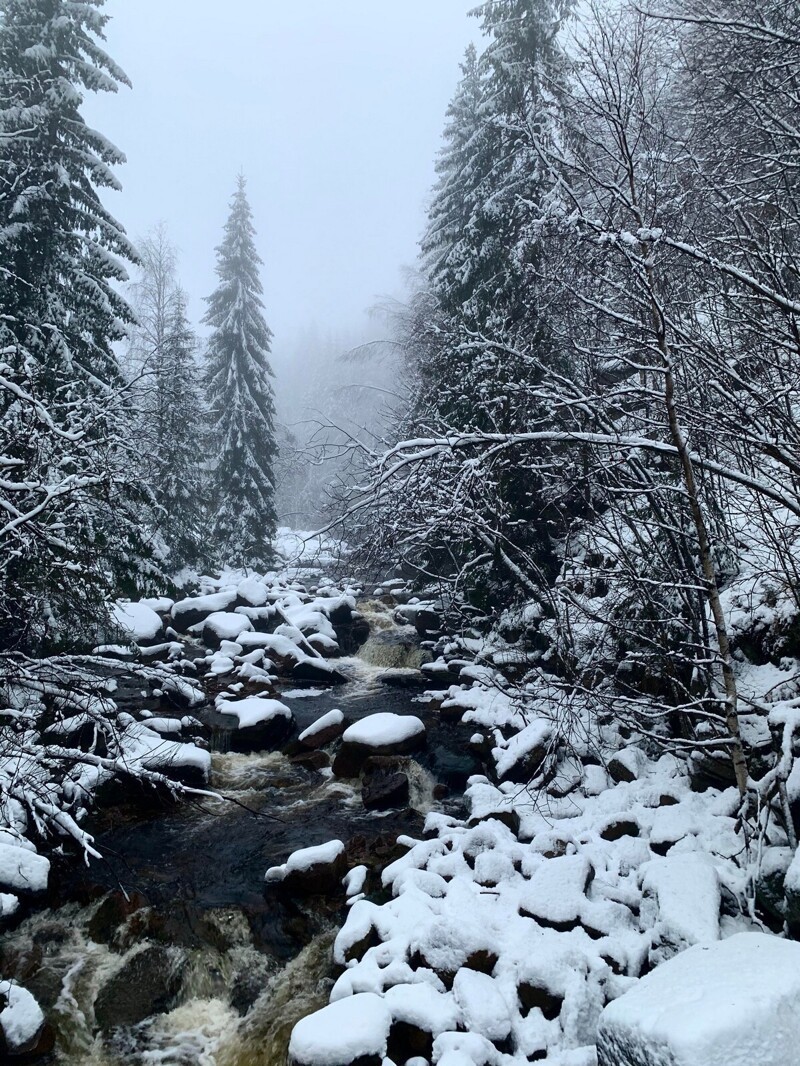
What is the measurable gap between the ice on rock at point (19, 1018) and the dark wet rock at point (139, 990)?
535 mm

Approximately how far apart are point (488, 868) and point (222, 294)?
2456 centimetres

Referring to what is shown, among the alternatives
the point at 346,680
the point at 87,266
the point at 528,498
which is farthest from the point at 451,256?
the point at 346,680

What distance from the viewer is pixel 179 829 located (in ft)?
25.0

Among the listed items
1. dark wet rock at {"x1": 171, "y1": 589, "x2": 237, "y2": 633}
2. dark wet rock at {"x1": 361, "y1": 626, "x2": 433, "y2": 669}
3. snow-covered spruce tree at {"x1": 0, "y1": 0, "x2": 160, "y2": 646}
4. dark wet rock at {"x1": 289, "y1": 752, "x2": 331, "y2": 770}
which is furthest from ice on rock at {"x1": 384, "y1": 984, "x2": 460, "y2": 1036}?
dark wet rock at {"x1": 171, "y1": 589, "x2": 237, "y2": 633}

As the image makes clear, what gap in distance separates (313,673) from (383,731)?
416 cm

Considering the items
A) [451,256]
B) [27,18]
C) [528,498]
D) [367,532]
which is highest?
[27,18]

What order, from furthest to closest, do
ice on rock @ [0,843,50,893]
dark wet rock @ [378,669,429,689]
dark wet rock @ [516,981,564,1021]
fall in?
1. dark wet rock @ [378,669,429,689]
2. ice on rock @ [0,843,50,893]
3. dark wet rock @ [516,981,564,1021]

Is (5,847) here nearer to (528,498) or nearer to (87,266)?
(528,498)

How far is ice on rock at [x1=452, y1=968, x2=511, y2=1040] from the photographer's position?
4336 millimetres

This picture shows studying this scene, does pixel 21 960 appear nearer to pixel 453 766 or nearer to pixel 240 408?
pixel 453 766

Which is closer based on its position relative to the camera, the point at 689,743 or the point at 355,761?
the point at 689,743

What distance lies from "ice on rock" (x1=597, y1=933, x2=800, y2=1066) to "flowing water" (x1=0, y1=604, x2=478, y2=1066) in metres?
2.53

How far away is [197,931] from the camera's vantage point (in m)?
5.87

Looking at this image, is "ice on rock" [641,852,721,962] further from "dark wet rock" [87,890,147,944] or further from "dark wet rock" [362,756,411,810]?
"dark wet rock" [87,890,147,944]
